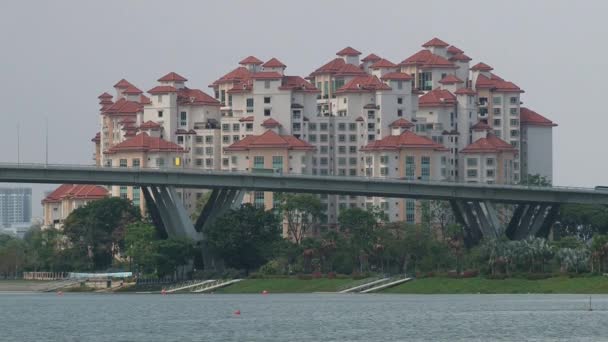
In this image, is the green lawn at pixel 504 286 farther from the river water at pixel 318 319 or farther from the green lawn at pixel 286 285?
the green lawn at pixel 286 285

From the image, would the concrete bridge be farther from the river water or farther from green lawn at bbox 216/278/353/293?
the river water

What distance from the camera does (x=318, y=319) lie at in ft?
417

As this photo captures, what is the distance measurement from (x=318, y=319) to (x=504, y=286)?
4211cm

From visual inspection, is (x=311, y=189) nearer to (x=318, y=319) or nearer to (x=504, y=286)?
(x=504, y=286)

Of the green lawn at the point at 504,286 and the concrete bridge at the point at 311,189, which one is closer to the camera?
the green lawn at the point at 504,286

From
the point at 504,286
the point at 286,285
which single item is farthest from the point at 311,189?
the point at 504,286

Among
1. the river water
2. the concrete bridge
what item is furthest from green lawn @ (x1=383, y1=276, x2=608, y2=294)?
the concrete bridge

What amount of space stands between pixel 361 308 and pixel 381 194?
174ft

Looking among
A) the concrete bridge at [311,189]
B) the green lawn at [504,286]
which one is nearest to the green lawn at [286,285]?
the green lawn at [504,286]

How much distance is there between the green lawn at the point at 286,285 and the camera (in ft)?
601

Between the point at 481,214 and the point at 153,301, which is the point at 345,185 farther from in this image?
the point at 153,301

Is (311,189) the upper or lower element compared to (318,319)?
upper

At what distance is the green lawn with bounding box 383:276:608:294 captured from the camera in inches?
6240

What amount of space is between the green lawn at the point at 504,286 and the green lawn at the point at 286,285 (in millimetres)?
7903
